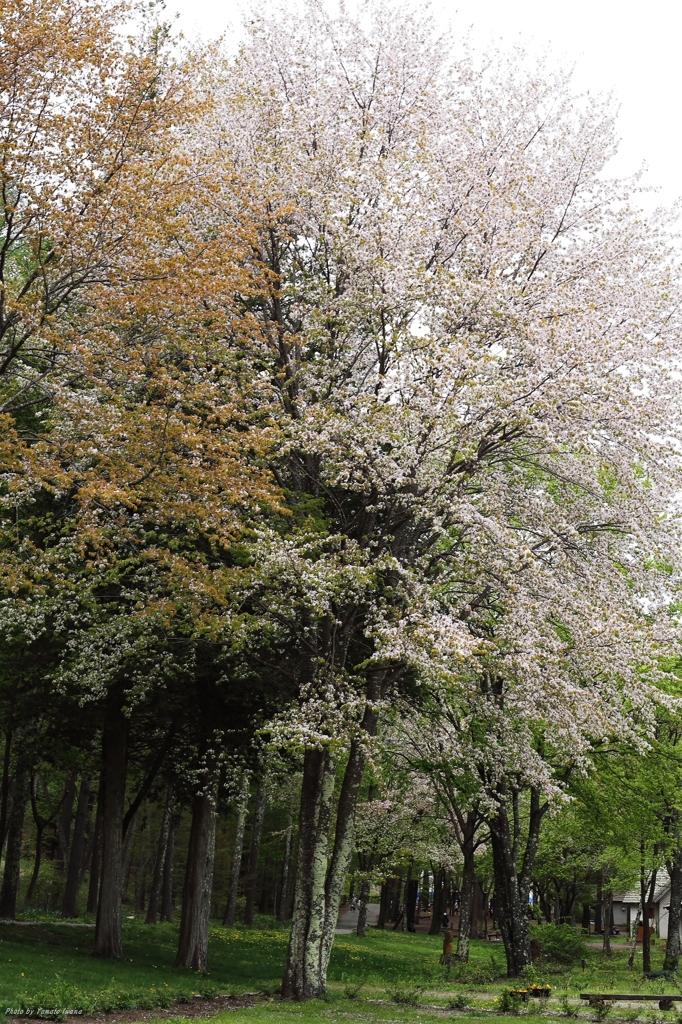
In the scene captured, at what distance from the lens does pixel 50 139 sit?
482 inches

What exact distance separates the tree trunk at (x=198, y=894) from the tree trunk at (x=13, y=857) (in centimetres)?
609

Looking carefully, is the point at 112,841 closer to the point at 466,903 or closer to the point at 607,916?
the point at 466,903

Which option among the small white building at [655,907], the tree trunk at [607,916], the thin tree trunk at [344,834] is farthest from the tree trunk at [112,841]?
the tree trunk at [607,916]

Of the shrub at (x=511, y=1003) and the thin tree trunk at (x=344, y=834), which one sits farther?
the thin tree trunk at (x=344, y=834)

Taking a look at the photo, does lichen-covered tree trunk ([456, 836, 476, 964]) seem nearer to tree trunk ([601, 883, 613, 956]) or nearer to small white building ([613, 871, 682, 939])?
small white building ([613, 871, 682, 939])

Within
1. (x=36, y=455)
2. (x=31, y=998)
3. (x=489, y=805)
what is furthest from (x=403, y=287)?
(x=31, y=998)

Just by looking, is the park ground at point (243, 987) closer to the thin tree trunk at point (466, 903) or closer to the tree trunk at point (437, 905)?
the thin tree trunk at point (466, 903)

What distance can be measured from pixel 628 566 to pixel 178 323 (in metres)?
8.87

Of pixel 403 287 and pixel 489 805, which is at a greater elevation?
pixel 403 287

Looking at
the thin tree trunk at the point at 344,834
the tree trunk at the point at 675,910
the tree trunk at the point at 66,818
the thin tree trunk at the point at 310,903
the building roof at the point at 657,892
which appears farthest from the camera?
the building roof at the point at 657,892

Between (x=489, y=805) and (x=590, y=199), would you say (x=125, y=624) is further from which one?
(x=590, y=199)

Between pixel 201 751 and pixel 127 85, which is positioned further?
pixel 201 751

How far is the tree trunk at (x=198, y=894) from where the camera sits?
20250mm

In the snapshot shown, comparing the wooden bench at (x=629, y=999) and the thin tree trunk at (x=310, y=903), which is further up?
the thin tree trunk at (x=310, y=903)
